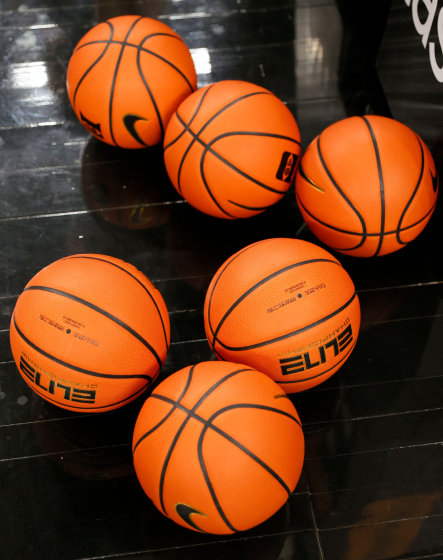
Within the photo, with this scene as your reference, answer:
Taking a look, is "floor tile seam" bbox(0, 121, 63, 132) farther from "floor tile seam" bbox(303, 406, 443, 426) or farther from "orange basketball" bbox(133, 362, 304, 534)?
"floor tile seam" bbox(303, 406, 443, 426)

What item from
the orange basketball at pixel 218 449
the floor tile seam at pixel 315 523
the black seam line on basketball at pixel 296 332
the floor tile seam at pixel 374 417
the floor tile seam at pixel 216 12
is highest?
the floor tile seam at pixel 216 12

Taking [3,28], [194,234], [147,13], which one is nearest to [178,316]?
[194,234]

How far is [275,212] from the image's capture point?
2.91 meters

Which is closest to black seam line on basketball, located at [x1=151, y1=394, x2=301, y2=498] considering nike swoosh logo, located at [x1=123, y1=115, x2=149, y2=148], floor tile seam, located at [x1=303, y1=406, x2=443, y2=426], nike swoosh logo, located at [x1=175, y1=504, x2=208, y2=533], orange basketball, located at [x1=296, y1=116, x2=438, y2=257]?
nike swoosh logo, located at [x1=175, y1=504, x2=208, y2=533]

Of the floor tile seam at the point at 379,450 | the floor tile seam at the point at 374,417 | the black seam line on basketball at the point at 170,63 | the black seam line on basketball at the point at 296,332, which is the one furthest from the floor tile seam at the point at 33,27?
the floor tile seam at the point at 379,450

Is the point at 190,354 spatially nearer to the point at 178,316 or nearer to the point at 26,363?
the point at 178,316

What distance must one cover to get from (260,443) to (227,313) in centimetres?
53

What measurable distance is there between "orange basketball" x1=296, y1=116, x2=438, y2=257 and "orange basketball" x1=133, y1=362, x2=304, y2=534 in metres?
0.90

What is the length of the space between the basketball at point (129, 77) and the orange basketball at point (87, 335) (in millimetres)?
986

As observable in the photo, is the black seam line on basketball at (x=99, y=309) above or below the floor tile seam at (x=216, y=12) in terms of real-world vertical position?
below

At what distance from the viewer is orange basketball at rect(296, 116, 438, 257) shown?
2.31 metres

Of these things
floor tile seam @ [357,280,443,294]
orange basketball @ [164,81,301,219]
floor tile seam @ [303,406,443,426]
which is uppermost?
orange basketball @ [164,81,301,219]

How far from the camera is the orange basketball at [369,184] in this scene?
7.59 feet

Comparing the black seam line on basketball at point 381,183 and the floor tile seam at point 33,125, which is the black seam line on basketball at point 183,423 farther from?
the floor tile seam at point 33,125
